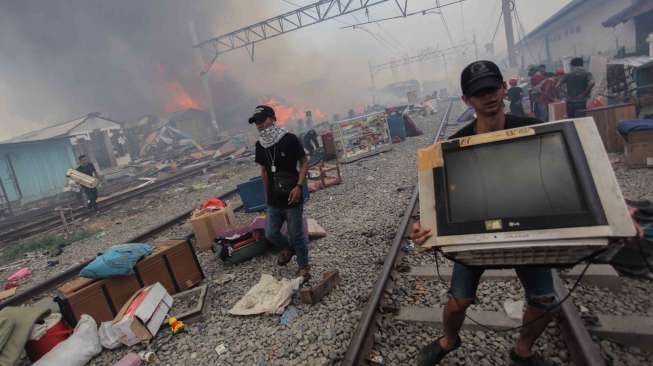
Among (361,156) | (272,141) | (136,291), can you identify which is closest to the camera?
(272,141)

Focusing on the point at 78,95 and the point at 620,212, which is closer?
the point at 620,212

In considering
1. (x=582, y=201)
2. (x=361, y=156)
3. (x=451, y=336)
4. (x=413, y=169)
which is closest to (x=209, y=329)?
(x=451, y=336)

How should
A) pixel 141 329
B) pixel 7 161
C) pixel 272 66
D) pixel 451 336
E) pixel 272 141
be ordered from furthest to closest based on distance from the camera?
pixel 272 66 → pixel 7 161 → pixel 272 141 → pixel 141 329 → pixel 451 336

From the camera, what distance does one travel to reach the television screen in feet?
5.59

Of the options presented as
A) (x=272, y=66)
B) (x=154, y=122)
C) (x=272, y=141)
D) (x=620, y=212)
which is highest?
(x=272, y=66)

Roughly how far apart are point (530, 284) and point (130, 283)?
4.45 m

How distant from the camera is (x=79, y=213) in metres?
12.6

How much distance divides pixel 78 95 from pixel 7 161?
85.7 feet

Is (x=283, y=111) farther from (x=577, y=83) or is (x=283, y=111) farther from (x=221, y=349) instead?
(x=221, y=349)

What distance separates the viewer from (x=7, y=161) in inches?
750

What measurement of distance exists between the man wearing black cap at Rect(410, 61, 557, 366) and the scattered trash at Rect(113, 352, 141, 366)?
2.82 metres

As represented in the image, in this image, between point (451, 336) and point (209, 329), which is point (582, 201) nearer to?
point (451, 336)

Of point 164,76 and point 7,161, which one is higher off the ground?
point 164,76

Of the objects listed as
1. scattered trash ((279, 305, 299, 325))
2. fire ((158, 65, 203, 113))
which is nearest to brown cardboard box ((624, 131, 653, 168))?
scattered trash ((279, 305, 299, 325))
